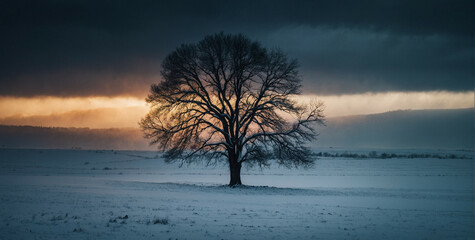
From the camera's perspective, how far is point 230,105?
91.9ft

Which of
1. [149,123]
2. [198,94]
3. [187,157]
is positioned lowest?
[187,157]

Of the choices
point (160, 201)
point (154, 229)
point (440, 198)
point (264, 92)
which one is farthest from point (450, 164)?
point (154, 229)

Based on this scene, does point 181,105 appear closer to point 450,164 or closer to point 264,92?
point 264,92

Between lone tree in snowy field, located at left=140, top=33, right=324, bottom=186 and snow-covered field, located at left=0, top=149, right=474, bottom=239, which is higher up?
lone tree in snowy field, located at left=140, top=33, right=324, bottom=186

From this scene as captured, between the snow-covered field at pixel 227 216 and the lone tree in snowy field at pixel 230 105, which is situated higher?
the lone tree in snowy field at pixel 230 105

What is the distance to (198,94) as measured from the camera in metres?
27.6

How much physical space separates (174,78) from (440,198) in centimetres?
1882

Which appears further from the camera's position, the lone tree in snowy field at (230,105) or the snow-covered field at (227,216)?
the lone tree in snowy field at (230,105)

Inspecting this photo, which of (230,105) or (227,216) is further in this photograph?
(230,105)

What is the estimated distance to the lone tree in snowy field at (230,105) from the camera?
27.2m

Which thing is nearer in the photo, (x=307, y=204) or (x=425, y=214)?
(x=425, y=214)

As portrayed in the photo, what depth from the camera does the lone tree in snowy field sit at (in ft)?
89.1

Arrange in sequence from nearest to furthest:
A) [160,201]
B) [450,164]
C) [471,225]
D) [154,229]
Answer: [154,229] < [471,225] < [160,201] < [450,164]

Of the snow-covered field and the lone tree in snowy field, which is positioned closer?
the snow-covered field
